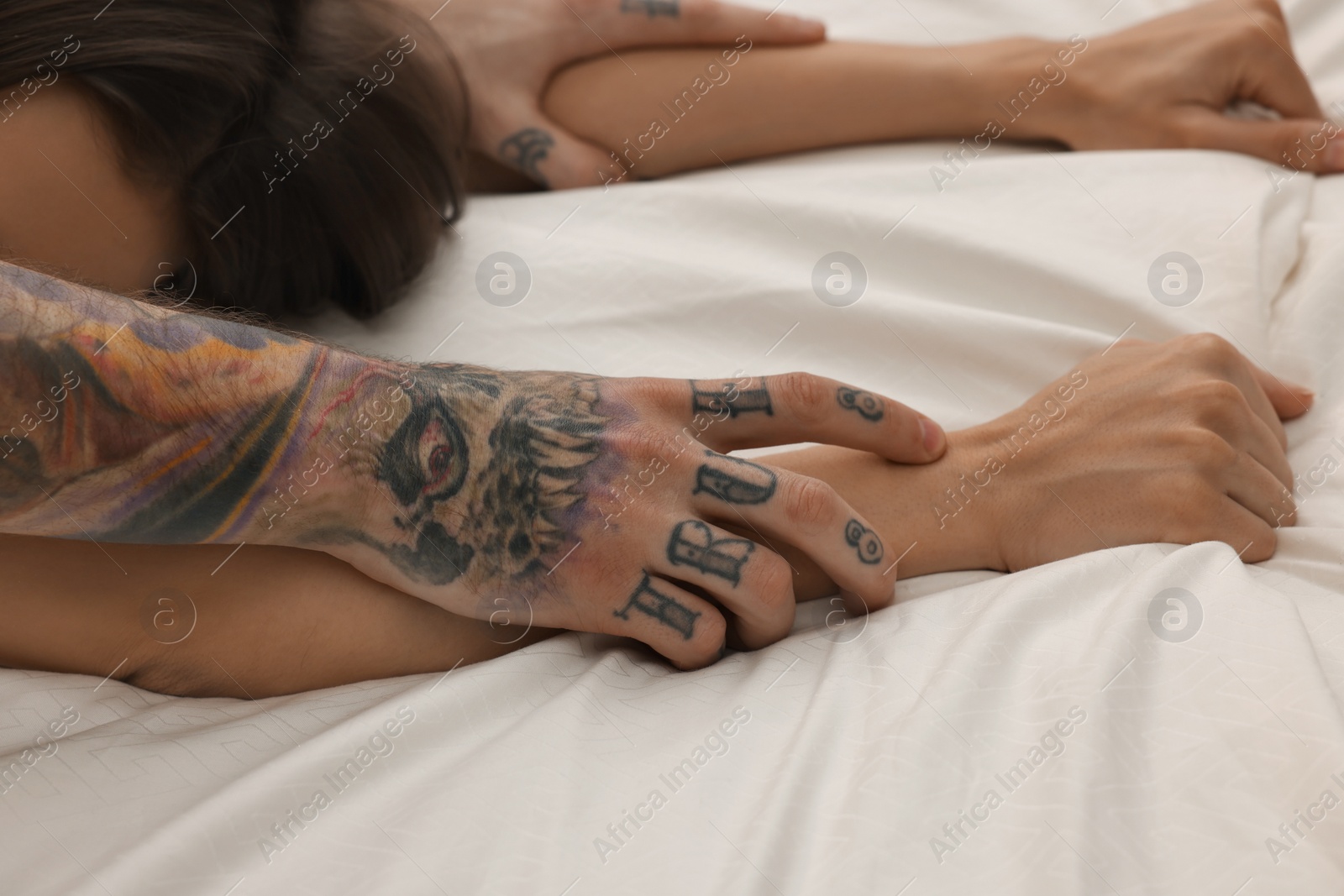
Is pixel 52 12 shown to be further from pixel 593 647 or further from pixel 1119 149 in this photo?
pixel 1119 149

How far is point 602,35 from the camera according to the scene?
1.43 m

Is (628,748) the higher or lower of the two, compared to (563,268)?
lower

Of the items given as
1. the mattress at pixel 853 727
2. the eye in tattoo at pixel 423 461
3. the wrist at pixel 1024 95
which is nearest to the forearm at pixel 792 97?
the wrist at pixel 1024 95

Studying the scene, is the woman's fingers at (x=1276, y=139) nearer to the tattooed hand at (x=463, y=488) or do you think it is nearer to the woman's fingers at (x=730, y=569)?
the tattooed hand at (x=463, y=488)

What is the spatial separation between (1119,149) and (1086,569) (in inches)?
30.9

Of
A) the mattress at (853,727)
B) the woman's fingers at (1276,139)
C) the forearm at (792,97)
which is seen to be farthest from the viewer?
the forearm at (792,97)

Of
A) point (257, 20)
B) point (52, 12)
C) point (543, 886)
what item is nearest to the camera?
point (543, 886)

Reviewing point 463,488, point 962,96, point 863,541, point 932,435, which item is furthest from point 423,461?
point 962,96

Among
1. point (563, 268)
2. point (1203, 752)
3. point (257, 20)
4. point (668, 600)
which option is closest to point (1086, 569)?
point (1203, 752)

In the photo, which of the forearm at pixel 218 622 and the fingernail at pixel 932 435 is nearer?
the forearm at pixel 218 622

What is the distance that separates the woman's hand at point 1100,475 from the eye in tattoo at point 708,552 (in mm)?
107

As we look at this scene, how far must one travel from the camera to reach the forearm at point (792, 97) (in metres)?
1.34

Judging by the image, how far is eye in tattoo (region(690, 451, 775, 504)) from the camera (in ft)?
2.61

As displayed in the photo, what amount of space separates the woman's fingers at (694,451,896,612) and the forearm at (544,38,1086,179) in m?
0.74
